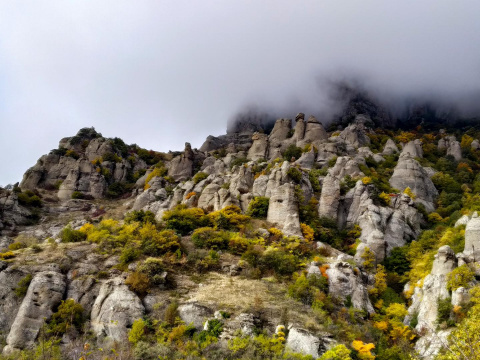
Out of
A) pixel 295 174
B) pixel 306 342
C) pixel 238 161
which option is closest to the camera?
pixel 306 342

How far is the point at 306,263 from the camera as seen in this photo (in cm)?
2823

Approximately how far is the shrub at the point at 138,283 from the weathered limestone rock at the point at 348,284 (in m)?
12.5

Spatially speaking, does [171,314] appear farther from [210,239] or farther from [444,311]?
[444,311]

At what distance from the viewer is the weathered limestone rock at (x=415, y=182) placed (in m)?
45.4

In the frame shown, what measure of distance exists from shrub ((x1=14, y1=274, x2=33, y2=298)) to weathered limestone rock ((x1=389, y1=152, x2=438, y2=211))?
136ft

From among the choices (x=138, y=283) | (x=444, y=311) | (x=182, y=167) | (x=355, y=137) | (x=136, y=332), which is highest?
(x=355, y=137)

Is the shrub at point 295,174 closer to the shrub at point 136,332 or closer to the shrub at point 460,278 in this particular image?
the shrub at point 460,278

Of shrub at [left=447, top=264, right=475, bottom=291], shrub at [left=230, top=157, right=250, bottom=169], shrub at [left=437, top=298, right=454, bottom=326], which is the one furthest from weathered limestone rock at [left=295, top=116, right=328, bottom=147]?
shrub at [left=437, top=298, right=454, bottom=326]

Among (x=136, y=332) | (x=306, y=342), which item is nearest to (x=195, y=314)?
(x=136, y=332)

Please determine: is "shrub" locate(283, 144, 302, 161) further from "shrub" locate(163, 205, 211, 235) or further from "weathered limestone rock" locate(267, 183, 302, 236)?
"shrub" locate(163, 205, 211, 235)

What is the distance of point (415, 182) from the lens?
153 ft

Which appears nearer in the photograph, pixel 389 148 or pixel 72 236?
pixel 72 236

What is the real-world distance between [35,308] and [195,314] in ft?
29.9

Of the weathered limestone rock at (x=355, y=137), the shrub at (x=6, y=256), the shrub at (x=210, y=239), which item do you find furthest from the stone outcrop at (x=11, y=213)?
the weathered limestone rock at (x=355, y=137)
